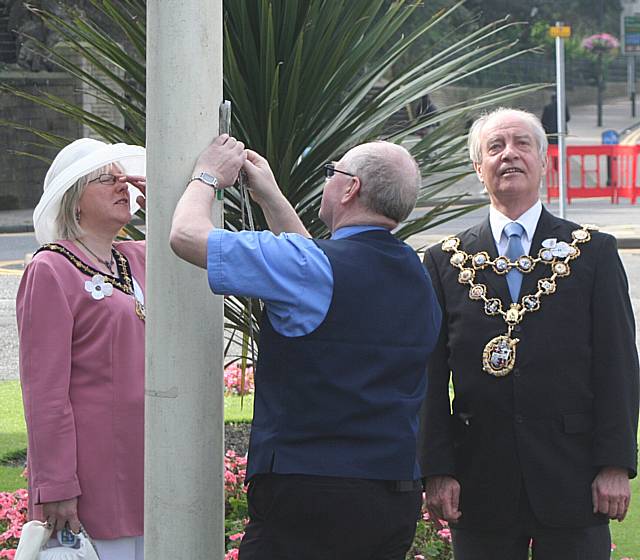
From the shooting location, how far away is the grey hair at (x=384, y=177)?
3.08 meters

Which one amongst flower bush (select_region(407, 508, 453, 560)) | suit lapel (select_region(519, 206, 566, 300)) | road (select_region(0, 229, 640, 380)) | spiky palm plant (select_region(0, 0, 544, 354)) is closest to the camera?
suit lapel (select_region(519, 206, 566, 300))

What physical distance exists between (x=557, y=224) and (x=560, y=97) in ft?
45.7

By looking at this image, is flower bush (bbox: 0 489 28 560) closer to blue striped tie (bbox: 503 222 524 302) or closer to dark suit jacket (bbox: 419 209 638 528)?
dark suit jacket (bbox: 419 209 638 528)

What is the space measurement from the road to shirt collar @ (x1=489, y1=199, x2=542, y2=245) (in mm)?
6711

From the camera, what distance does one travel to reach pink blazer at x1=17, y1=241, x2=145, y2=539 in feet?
11.3

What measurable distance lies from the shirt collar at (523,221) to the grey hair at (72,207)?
1.18 m

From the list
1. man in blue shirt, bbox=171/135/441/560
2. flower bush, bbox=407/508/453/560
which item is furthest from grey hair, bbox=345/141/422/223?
flower bush, bbox=407/508/453/560

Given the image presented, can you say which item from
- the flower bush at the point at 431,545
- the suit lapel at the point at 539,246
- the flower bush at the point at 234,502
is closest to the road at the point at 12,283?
the flower bush at the point at 234,502

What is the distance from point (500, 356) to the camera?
3.58m

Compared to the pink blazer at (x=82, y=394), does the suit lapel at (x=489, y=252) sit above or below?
above

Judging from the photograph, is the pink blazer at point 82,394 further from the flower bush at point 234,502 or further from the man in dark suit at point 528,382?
the flower bush at point 234,502

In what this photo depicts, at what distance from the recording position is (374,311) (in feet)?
9.80

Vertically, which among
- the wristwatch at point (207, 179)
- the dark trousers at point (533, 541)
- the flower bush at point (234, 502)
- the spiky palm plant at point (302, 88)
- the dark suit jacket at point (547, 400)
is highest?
the spiky palm plant at point (302, 88)

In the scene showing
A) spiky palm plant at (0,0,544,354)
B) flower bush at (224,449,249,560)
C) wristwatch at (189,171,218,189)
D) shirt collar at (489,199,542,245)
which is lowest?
flower bush at (224,449,249,560)
